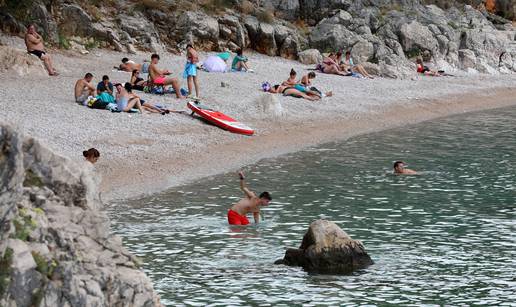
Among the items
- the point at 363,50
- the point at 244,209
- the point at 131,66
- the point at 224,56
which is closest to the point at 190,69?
the point at 131,66

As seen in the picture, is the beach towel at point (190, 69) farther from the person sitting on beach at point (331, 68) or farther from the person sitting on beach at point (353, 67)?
the person sitting on beach at point (353, 67)

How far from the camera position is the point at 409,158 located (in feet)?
101

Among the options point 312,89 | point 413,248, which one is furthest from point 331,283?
point 312,89

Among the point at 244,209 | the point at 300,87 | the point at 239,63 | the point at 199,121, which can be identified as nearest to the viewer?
the point at 244,209

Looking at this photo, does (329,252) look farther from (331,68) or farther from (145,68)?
(331,68)

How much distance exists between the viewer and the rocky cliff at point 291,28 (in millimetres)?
44156

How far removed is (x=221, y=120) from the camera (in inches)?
1255

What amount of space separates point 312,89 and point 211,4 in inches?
573

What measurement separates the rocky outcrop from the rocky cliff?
106 ft

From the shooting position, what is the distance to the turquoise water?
15.6 meters

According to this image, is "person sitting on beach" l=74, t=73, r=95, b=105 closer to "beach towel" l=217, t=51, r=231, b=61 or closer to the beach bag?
the beach bag

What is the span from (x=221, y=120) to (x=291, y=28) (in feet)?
78.1

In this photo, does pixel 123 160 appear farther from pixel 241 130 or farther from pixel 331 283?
pixel 331 283

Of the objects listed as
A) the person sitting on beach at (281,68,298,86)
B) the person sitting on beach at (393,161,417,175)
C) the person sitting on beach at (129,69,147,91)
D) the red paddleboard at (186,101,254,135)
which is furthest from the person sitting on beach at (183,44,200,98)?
the person sitting on beach at (393,161,417,175)
